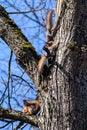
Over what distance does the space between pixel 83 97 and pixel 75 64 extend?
0.24m

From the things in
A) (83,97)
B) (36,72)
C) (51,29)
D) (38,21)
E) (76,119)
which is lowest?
(76,119)

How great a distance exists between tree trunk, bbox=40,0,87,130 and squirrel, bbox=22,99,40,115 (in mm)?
160

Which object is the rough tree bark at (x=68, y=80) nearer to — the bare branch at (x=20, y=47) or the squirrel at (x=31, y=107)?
the bare branch at (x=20, y=47)

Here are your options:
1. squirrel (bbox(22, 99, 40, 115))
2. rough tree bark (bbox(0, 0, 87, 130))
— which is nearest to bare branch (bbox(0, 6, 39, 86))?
rough tree bark (bbox(0, 0, 87, 130))

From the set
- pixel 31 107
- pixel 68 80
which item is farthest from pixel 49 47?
pixel 31 107

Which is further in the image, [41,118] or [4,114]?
[4,114]

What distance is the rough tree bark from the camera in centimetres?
244

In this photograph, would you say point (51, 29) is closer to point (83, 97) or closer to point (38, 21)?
point (83, 97)

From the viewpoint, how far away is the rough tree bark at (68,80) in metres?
2.44

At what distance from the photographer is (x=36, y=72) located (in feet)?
8.71

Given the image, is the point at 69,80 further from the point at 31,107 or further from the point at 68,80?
the point at 31,107

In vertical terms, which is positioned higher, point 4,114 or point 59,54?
point 59,54

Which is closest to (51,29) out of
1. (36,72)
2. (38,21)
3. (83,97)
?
(36,72)

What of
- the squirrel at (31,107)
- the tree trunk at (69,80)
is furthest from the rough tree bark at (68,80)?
the squirrel at (31,107)
